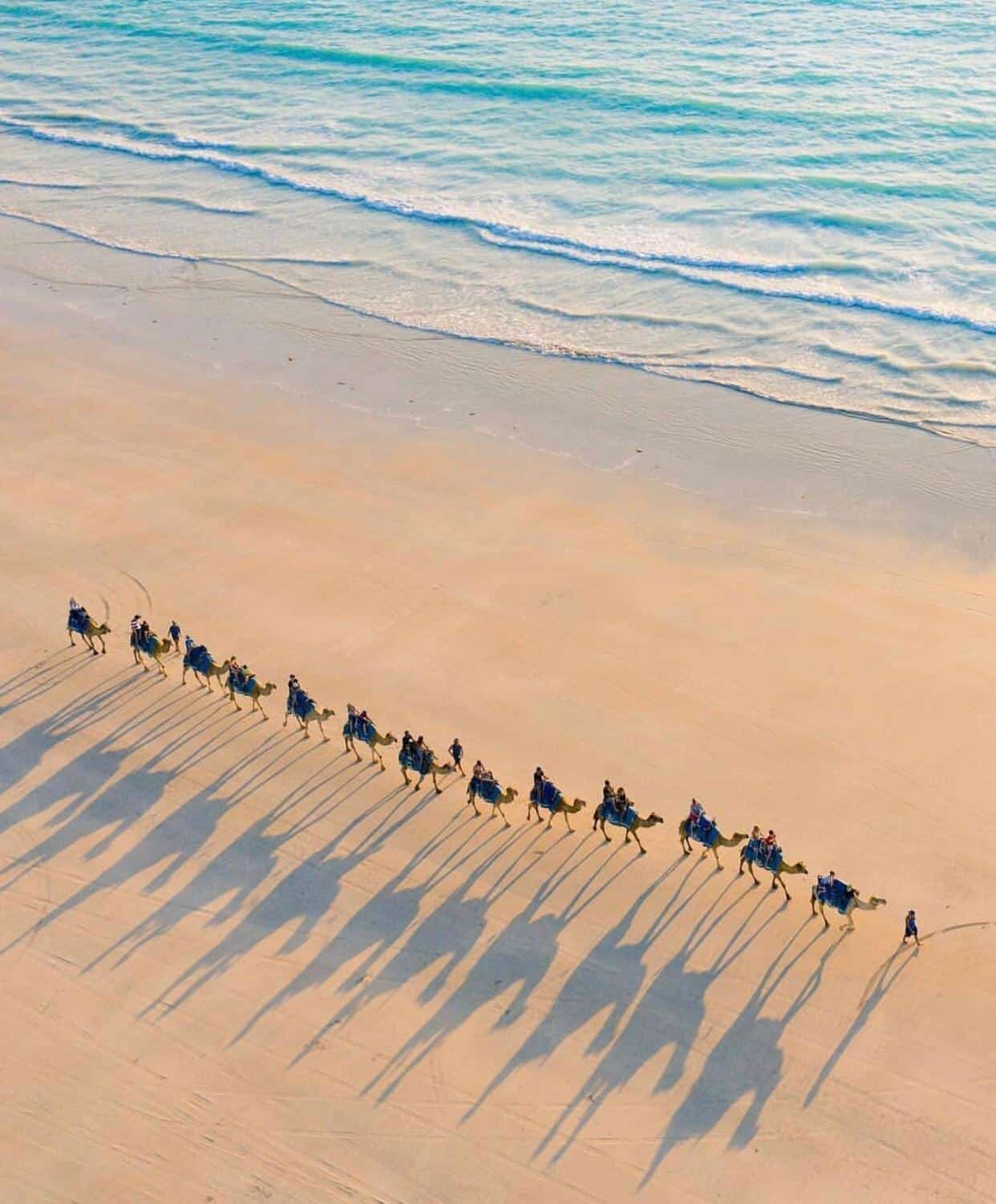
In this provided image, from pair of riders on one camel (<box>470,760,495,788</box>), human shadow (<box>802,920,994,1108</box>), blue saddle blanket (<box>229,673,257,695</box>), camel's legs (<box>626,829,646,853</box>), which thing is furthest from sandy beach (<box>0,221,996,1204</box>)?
pair of riders on one camel (<box>470,760,495,788</box>)

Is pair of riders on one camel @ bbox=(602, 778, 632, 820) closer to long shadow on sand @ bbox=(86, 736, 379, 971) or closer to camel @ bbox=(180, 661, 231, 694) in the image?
long shadow on sand @ bbox=(86, 736, 379, 971)

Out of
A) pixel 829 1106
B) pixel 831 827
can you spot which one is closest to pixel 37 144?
pixel 831 827

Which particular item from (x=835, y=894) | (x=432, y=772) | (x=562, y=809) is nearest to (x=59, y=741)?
(x=432, y=772)

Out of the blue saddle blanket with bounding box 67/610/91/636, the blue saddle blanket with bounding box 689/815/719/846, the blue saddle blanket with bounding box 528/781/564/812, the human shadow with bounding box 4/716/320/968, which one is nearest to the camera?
the blue saddle blanket with bounding box 689/815/719/846

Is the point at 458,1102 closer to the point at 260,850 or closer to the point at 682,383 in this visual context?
the point at 260,850

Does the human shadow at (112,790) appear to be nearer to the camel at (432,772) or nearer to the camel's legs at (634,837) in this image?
the camel at (432,772)

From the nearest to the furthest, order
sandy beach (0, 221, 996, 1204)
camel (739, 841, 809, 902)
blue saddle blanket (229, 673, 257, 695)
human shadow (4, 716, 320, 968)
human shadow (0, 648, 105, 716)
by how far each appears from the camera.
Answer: sandy beach (0, 221, 996, 1204) < camel (739, 841, 809, 902) < human shadow (4, 716, 320, 968) < blue saddle blanket (229, 673, 257, 695) < human shadow (0, 648, 105, 716)
